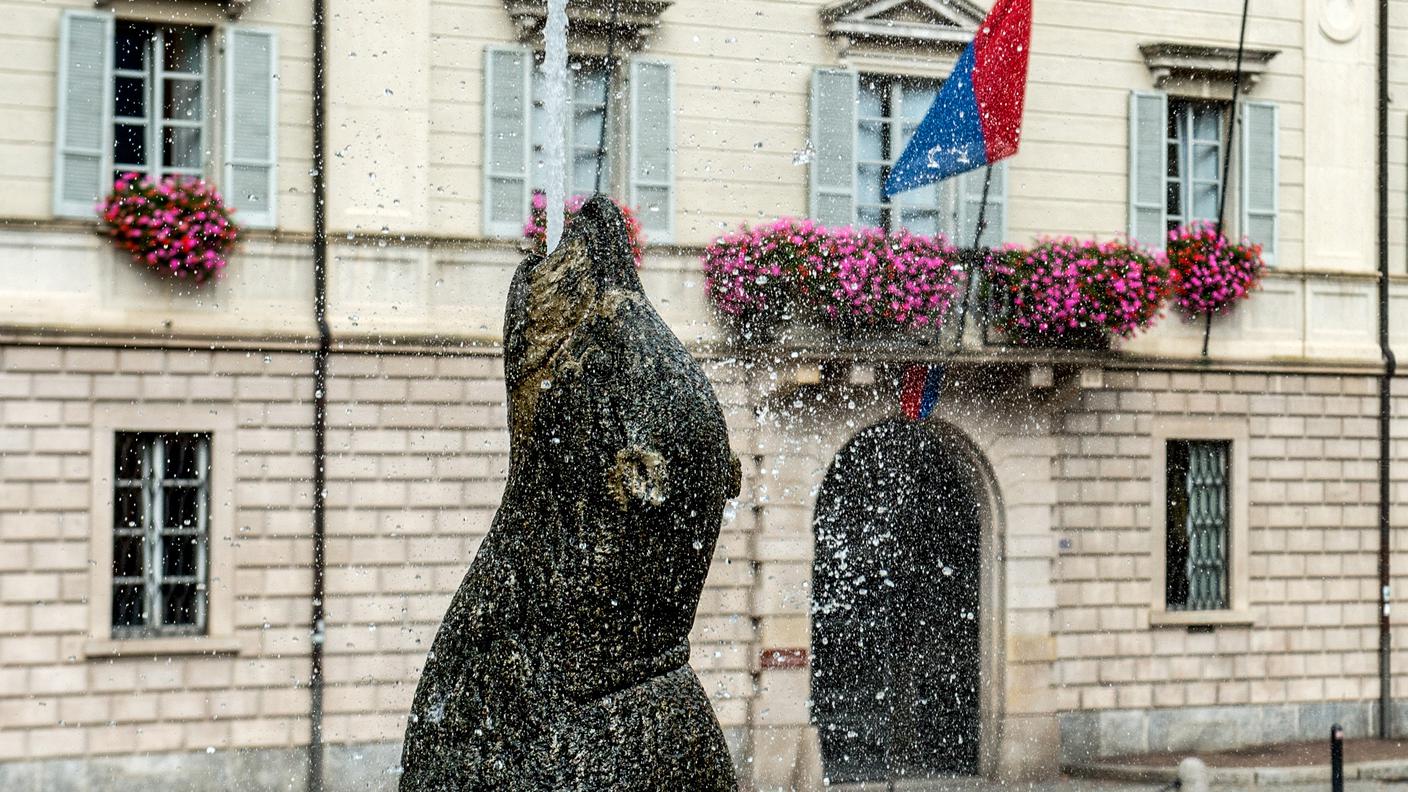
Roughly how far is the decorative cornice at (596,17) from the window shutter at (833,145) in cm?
159

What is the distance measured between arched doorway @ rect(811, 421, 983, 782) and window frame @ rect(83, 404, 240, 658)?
5.25 m

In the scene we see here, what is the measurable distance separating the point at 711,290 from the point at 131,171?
4.77 metres

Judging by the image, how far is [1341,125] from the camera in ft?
62.0

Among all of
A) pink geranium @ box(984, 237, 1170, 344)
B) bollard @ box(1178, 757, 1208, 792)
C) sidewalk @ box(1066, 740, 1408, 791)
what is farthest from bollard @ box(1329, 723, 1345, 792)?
pink geranium @ box(984, 237, 1170, 344)

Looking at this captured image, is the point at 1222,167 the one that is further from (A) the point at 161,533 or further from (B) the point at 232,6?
(A) the point at 161,533

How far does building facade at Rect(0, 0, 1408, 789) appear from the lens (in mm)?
14484

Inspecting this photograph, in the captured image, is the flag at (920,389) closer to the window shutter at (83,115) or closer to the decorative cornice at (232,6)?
the decorative cornice at (232,6)

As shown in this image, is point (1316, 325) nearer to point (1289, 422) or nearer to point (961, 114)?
point (1289, 422)

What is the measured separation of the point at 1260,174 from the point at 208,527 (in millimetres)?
10478

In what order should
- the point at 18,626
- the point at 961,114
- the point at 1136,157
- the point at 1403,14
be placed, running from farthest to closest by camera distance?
the point at 1403,14 < the point at 1136,157 < the point at 961,114 < the point at 18,626

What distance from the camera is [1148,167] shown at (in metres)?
18.1

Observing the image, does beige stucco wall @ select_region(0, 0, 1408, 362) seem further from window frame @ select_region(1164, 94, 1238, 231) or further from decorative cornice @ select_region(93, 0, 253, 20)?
window frame @ select_region(1164, 94, 1238, 231)

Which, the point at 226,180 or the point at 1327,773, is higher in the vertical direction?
the point at 226,180

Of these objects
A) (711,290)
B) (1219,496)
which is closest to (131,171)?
(711,290)
